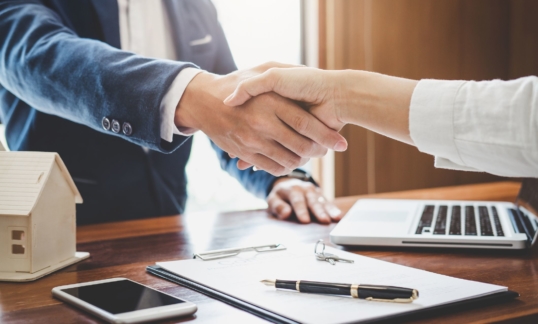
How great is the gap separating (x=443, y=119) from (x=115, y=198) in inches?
43.4

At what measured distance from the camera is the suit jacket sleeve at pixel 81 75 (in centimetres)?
108

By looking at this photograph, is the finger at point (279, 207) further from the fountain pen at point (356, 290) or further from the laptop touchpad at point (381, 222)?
the fountain pen at point (356, 290)

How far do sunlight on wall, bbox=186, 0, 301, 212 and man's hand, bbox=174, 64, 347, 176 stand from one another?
1854 millimetres

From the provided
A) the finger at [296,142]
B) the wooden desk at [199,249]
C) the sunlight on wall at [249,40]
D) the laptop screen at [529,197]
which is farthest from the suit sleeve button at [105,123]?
the sunlight on wall at [249,40]

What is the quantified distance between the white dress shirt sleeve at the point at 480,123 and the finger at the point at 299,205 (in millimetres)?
429

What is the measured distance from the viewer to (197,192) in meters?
3.31

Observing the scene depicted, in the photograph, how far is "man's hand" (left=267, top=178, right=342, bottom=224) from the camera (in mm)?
1271

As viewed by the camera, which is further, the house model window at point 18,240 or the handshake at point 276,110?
the handshake at point 276,110

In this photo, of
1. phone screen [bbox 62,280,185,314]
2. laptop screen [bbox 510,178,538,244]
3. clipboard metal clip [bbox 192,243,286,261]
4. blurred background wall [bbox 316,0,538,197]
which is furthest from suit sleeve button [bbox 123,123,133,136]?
blurred background wall [bbox 316,0,538,197]

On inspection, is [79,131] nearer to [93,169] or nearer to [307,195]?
[93,169]

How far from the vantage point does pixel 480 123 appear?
2.66 ft

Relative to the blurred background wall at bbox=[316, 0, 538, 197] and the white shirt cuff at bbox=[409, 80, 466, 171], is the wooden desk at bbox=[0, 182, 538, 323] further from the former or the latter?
the blurred background wall at bbox=[316, 0, 538, 197]

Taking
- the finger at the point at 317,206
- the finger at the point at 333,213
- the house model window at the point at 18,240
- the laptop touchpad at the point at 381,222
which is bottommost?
the finger at the point at 333,213

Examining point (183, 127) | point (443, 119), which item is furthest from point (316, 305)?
point (183, 127)
